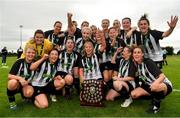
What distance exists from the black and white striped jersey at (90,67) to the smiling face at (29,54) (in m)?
1.23

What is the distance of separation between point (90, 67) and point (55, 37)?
156cm

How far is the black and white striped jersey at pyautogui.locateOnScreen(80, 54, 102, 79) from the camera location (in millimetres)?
8492

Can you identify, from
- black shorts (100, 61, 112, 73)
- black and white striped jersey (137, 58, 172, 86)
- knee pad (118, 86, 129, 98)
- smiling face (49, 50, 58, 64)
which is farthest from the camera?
black shorts (100, 61, 112, 73)

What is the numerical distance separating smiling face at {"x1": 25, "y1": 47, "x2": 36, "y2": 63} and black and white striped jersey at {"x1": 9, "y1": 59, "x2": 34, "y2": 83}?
0.36 feet

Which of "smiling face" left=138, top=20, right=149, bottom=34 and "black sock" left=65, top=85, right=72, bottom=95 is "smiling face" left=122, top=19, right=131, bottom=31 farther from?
"black sock" left=65, top=85, right=72, bottom=95

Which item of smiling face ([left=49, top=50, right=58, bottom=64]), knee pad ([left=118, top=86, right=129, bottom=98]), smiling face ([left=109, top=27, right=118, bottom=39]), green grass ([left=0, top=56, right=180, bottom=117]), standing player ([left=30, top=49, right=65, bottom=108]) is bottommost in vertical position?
green grass ([left=0, top=56, right=180, bottom=117])

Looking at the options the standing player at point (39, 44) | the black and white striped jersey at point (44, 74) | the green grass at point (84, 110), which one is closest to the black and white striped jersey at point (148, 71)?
the green grass at point (84, 110)

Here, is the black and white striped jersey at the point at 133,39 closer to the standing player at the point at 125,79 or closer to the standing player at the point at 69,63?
the standing player at the point at 125,79

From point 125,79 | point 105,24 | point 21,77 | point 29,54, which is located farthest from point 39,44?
point 125,79

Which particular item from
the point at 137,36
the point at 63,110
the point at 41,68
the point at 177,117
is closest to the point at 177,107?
the point at 177,117

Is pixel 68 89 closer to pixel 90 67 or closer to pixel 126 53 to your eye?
pixel 90 67

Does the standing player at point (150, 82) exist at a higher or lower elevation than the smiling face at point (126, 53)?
lower

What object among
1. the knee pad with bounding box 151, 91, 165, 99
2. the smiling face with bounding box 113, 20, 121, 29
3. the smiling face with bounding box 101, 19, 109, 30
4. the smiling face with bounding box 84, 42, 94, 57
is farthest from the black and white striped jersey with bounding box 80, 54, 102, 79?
the knee pad with bounding box 151, 91, 165, 99

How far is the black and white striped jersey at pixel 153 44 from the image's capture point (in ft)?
28.5
